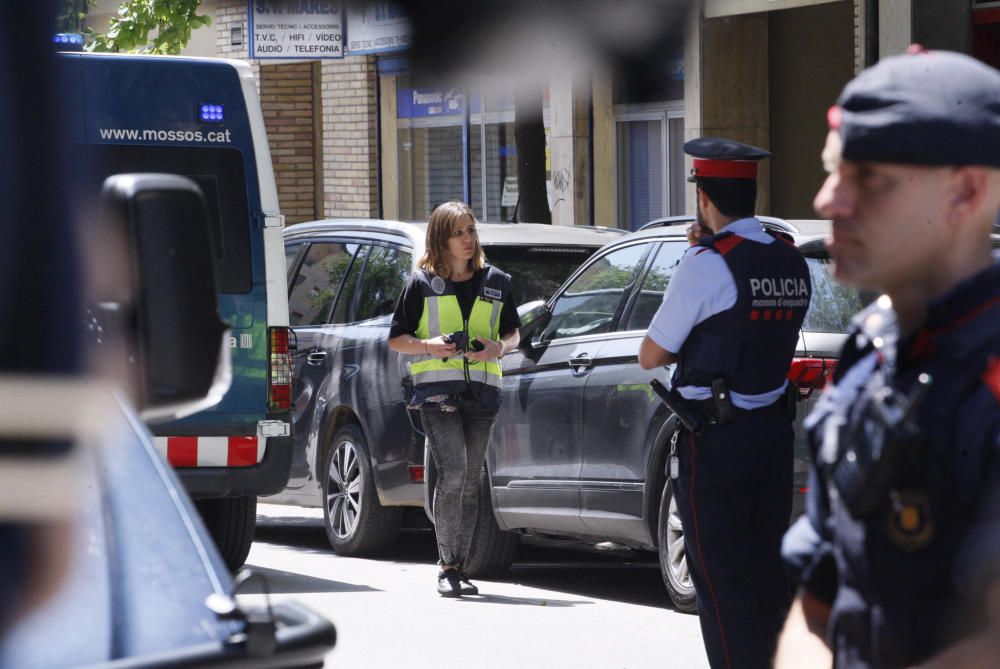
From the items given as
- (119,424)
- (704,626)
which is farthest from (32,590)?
(704,626)

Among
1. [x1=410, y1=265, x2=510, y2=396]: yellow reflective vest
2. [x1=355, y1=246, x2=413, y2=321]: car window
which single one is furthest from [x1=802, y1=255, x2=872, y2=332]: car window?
[x1=355, y1=246, x2=413, y2=321]: car window

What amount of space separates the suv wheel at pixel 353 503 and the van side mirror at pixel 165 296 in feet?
26.3

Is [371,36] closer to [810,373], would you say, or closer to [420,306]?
[420,306]

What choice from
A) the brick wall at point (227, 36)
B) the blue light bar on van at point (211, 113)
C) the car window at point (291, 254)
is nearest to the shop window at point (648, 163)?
the brick wall at point (227, 36)

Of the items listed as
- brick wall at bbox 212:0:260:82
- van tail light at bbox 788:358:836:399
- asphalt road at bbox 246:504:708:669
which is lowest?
asphalt road at bbox 246:504:708:669

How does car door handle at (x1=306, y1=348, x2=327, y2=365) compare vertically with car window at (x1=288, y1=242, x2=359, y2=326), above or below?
below

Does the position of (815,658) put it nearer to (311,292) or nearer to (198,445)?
(198,445)

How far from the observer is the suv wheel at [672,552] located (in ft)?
26.6

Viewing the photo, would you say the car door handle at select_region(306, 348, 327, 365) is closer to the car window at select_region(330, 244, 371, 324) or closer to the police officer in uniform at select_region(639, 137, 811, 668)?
the car window at select_region(330, 244, 371, 324)

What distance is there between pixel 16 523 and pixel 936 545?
108 cm

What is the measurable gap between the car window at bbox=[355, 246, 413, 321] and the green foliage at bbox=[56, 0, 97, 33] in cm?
807

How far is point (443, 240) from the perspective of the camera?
9.19 m

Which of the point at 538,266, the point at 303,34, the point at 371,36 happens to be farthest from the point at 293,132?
the point at 538,266

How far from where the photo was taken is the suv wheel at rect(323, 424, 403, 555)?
10438 mm
